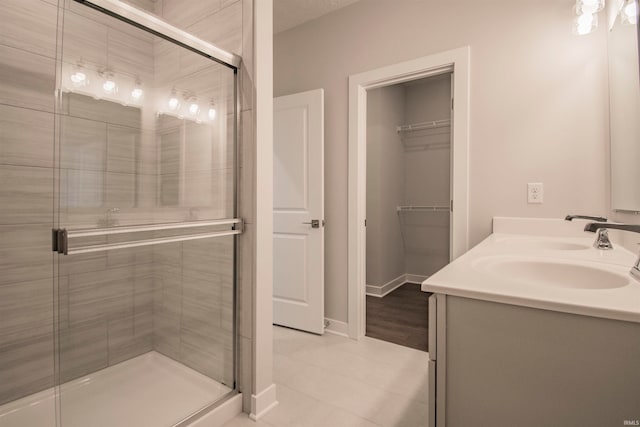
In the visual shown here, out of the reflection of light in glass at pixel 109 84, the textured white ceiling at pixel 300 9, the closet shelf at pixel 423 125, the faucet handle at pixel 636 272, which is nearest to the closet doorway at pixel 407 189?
the closet shelf at pixel 423 125

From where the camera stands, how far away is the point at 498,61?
6.38ft

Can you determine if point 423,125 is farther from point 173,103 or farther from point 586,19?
point 173,103

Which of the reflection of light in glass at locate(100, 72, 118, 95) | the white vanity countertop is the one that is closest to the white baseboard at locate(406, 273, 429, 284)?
the white vanity countertop

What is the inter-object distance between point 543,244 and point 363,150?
4.59 ft

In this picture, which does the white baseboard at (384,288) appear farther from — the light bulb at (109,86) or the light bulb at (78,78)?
the light bulb at (78,78)

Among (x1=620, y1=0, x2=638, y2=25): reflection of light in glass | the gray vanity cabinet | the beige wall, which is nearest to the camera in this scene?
the gray vanity cabinet

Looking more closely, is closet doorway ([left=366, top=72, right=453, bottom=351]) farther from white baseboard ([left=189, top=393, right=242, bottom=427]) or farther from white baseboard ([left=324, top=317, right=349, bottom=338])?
white baseboard ([left=189, top=393, right=242, bottom=427])

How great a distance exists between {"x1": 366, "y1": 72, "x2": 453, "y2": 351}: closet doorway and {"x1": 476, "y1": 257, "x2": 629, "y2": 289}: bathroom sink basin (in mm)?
2180

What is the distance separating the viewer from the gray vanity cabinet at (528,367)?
66 cm

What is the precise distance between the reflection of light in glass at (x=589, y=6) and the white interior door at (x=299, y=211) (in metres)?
1.61

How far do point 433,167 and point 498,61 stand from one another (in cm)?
212

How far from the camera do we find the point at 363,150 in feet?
8.27

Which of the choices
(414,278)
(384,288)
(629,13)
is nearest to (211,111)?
(629,13)

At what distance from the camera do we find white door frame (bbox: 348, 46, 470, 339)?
2053mm
